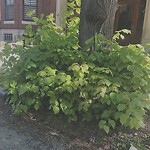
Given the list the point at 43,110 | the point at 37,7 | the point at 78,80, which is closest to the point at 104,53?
the point at 78,80

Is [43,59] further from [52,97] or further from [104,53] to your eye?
[104,53]

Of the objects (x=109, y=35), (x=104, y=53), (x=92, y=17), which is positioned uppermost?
(x=92, y=17)

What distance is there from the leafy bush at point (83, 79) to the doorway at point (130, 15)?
6716mm

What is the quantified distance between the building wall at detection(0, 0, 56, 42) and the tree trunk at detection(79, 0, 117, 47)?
28.5 ft

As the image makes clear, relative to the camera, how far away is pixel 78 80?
2533 mm

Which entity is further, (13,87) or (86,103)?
(13,87)

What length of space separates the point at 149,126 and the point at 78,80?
1307mm

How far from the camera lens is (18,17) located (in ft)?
42.0

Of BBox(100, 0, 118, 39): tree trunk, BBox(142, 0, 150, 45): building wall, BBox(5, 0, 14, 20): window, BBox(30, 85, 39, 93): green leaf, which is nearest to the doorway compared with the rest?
BBox(142, 0, 150, 45): building wall

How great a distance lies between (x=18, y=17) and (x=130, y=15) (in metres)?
6.47

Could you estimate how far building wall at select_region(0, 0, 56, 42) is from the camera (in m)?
11.7

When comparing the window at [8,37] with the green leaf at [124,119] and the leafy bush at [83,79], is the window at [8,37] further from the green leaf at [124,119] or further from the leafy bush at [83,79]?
the green leaf at [124,119]

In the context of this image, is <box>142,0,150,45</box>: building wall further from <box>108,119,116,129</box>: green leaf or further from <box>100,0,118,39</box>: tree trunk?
<box>108,119,116,129</box>: green leaf

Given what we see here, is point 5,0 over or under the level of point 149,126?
over
